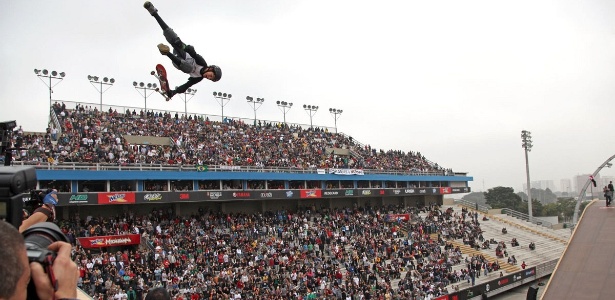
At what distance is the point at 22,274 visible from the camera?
2023 millimetres

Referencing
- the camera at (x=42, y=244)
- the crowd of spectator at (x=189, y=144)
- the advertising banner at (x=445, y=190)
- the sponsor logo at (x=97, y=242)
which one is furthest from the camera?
the advertising banner at (x=445, y=190)

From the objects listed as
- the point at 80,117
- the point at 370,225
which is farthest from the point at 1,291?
the point at 370,225

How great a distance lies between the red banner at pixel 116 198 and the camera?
2847 cm

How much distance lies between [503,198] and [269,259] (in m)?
109

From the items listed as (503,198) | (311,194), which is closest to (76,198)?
(311,194)

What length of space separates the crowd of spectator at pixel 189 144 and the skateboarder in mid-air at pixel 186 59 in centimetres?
1724

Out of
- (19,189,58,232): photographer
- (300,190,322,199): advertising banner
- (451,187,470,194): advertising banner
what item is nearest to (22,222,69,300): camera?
(19,189,58,232): photographer

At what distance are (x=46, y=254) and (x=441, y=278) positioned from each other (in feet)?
109

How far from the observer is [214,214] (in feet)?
113

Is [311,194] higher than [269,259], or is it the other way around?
[311,194]

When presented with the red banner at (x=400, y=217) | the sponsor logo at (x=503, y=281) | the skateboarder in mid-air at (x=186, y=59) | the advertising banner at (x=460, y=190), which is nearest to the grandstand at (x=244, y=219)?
the sponsor logo at (x=503, y=281)

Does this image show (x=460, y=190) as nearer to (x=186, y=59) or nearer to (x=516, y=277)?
(x=516, y=277)

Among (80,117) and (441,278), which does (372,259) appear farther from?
(80,117)

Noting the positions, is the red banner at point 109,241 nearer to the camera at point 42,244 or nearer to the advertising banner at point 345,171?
the advertising banner at point 345,171
